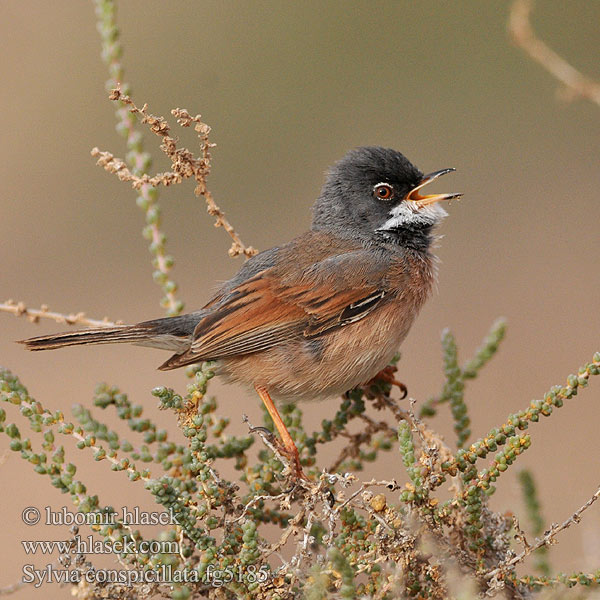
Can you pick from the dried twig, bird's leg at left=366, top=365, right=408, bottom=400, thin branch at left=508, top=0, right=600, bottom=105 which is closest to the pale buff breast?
bird's leg at left=366, top=365, right=408, bottom=400

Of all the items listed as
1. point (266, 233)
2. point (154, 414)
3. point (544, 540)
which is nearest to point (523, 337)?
point (266, 233)

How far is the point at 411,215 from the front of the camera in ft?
15.1

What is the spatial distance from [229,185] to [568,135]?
451 cm

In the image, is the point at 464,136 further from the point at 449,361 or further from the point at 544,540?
the point at 544,540

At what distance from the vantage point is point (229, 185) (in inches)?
399

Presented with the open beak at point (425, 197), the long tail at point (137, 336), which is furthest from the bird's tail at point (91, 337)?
the open beak at point (425, 197)

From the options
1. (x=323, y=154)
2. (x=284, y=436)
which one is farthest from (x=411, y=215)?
(x=323, y=154)

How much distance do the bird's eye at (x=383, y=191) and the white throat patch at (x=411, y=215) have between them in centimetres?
8

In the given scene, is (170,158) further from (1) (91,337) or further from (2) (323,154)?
(2) (323,154)

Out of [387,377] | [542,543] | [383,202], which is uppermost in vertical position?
[383,202]

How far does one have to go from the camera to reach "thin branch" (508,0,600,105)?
3271mm

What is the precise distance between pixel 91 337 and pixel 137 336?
221 millimetres

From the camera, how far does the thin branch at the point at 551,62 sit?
10.7 ft

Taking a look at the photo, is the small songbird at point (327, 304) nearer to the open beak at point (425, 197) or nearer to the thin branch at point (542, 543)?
the open beak at point (425, 197)
